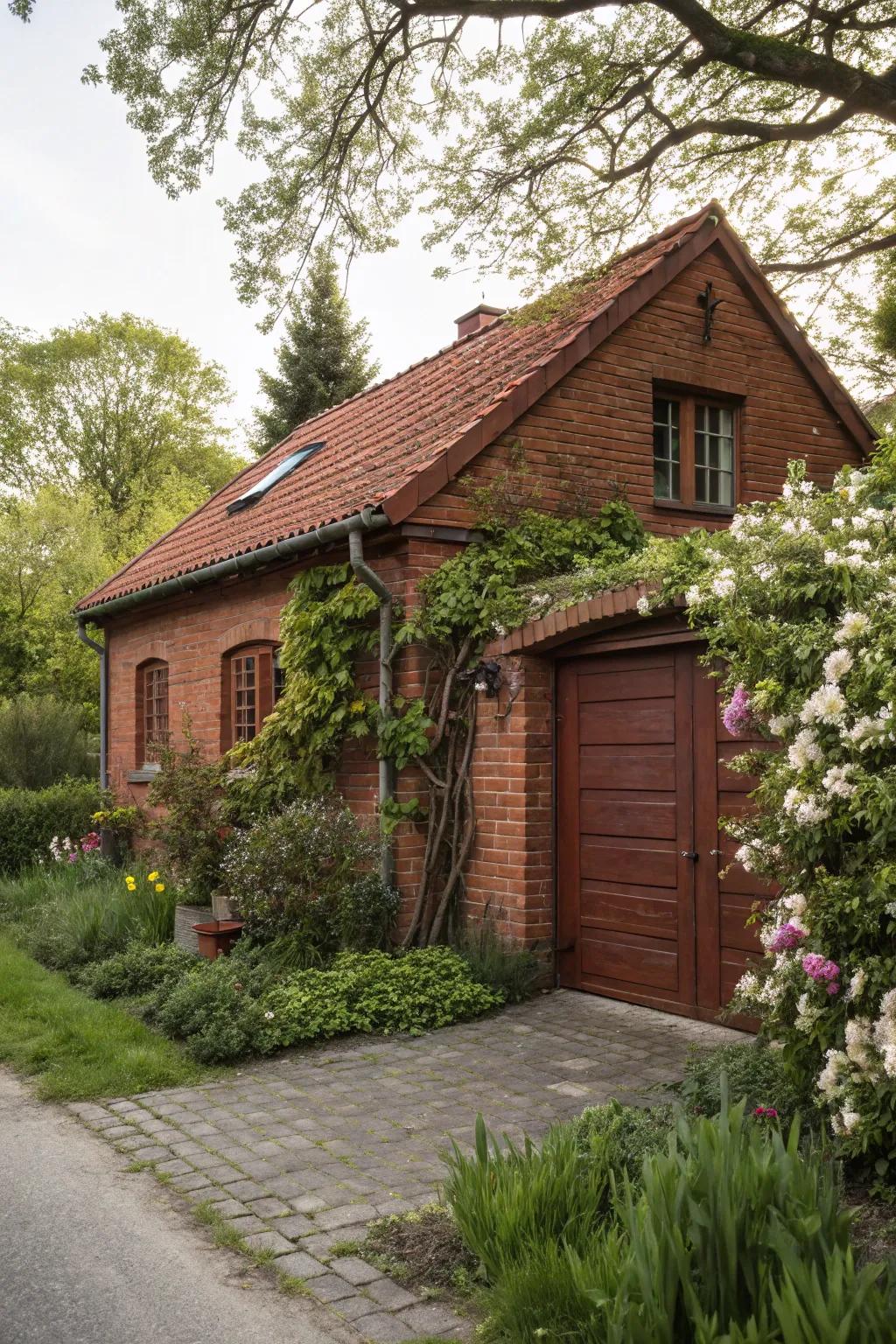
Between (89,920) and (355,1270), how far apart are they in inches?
240

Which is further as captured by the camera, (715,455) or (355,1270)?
(715,455)

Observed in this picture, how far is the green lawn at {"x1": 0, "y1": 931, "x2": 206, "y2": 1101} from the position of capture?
603 centimetres

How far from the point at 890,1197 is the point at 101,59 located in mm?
9797

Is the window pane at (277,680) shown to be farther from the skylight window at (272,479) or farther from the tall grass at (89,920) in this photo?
the skylight window at (272,479)

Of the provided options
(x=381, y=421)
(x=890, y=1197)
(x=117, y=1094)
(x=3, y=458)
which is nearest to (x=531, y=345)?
(x=381, y=421)

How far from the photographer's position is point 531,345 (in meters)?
10.8

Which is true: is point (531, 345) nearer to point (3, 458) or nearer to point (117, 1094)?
point (117, 1094)

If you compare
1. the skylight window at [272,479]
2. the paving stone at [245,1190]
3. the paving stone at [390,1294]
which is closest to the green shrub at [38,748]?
the skylight window at [272,479]

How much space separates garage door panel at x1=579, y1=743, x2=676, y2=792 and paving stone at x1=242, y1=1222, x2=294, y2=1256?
406 cm

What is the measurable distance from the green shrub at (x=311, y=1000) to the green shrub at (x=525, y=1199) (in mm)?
3030

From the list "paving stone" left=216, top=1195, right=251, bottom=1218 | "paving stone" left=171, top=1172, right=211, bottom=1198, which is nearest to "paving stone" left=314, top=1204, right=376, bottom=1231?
"paving stone" left=216, top=1195, right=251, bottom=1218

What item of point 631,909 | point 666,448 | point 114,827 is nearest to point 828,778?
point 631,909

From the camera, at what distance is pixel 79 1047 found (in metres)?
6.58

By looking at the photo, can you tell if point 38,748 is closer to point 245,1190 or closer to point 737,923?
point 737,923
